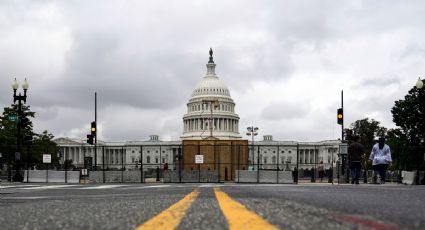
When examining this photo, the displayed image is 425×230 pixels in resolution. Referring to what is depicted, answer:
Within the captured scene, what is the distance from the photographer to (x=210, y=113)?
149750 mm

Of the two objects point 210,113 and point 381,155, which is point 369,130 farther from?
point 381,155

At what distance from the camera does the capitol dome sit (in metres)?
151

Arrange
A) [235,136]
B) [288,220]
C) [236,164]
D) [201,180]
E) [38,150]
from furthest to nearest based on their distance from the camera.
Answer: [235,136], [38,150], [236,164], [201,180], [288,220]

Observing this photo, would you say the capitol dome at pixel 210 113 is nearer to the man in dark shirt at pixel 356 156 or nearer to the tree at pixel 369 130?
the tree at pixel 369 130

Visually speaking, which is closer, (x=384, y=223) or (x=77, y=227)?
(x=384, y=223)

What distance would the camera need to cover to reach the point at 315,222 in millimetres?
3055

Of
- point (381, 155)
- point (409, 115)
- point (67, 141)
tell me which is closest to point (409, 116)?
point (409, 115)

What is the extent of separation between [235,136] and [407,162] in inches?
4353

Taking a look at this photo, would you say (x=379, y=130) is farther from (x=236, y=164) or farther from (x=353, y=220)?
(x=353, y=220)

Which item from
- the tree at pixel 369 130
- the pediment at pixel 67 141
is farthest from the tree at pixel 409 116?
the pediment at pixel 67 141

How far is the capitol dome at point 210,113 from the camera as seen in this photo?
497 feet

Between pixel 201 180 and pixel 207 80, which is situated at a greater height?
pixel 207 80

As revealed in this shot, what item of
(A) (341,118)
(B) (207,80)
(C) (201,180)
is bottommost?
(C) (201,180)

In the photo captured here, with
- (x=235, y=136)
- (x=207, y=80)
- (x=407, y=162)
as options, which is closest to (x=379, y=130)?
(x=407, y=162)
